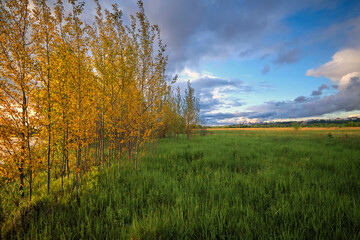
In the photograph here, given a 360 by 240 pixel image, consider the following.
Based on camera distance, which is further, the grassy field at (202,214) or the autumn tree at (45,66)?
the autumn tree at (45,66)

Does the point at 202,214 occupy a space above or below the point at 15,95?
below

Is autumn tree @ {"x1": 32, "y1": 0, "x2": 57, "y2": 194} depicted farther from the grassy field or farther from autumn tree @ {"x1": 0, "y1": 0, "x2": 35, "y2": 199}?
the grassy field

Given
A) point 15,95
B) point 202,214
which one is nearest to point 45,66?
point 15,95

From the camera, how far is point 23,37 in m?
4.23

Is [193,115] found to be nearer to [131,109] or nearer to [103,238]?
[131,109]

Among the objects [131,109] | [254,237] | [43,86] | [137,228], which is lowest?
[254,237]

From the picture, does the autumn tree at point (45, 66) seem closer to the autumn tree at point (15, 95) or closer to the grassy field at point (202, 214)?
the autumn tree at point (15, 95)

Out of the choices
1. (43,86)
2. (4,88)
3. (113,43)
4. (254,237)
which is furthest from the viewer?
(113,43)

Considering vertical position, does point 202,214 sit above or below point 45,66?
below

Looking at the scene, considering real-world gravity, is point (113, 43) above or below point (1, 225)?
above

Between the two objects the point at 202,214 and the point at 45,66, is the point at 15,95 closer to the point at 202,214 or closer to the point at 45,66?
the point at 45,66

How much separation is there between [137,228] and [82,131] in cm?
342

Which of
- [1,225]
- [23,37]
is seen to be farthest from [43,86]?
[1,225]

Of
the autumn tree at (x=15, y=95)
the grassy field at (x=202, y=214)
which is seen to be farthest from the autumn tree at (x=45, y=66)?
the grassy field at (x=202, y=214)
